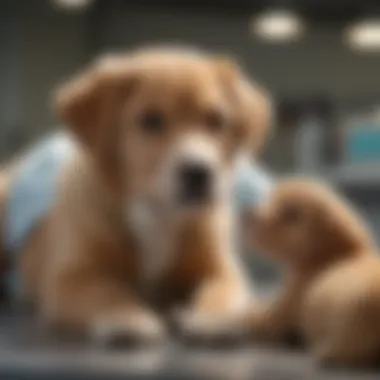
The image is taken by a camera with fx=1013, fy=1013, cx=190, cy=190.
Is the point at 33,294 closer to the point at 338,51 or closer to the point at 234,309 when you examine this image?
the point at 234,309

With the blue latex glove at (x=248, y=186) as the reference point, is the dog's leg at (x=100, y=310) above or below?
below

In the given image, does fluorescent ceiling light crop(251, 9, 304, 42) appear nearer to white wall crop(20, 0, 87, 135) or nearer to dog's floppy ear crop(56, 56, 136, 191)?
white wall crop(20, 0, 87, 135)

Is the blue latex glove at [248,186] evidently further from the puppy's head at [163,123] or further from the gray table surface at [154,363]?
the gray table surface at [154,363]

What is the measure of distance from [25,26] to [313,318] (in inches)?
127

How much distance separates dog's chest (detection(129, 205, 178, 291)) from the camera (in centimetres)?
62

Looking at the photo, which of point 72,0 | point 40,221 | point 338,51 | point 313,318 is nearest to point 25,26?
point 72,0

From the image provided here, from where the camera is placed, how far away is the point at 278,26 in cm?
396

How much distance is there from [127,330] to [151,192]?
0.33 ft

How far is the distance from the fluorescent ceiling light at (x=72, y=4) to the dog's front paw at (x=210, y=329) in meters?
3.15

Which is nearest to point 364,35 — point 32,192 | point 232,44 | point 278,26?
point 278,26

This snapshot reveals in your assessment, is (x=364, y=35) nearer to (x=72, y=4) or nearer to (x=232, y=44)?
(x=232, y=44)

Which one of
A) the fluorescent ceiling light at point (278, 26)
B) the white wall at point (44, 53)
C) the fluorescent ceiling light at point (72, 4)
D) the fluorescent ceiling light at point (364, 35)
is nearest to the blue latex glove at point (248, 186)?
the white wall at point (44, 53)

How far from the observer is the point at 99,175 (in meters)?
0.62

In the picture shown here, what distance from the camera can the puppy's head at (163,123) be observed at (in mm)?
592
